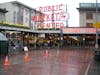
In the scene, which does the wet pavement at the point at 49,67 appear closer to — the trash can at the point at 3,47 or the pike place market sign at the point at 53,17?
the trash can at the point at 3,47

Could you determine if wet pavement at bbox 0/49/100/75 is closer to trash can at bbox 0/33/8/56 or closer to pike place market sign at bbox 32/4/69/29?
trash can at bbox 0/33/8/56

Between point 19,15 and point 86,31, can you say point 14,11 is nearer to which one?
point 19,15

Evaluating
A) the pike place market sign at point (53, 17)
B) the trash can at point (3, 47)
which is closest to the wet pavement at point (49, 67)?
the trash can at point (3, 47)

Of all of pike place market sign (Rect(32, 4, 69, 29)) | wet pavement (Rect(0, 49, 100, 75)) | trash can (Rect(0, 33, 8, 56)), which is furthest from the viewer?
pike place market sign (Rect(32, 4, 69, 29))

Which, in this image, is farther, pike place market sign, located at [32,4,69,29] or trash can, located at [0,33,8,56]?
pike place market sign, located at [32,4,69,29]

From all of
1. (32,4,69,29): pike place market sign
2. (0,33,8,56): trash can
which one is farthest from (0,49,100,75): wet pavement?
(32,4,69,29): pike place market sign

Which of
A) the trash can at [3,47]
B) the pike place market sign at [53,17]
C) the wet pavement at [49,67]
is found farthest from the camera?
the pike place market sign at [53,17]

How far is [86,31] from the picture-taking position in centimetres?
7906

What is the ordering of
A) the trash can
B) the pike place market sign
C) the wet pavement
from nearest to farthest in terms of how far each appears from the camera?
the wet pavement < the trash can < the pike place market sign

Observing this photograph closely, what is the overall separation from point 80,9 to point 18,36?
29405mm

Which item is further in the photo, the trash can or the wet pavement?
the trash can

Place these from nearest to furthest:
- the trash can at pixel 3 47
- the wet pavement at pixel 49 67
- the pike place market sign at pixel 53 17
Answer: the wet pavement at pixel 49 67, the trash can at pixel 3 47, the pike place market sign at pixel 53 17

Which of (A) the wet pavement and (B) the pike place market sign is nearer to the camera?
(A) the wet pavement

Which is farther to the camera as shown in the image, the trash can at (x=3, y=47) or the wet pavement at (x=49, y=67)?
the trash can at (x=3, y=47)
